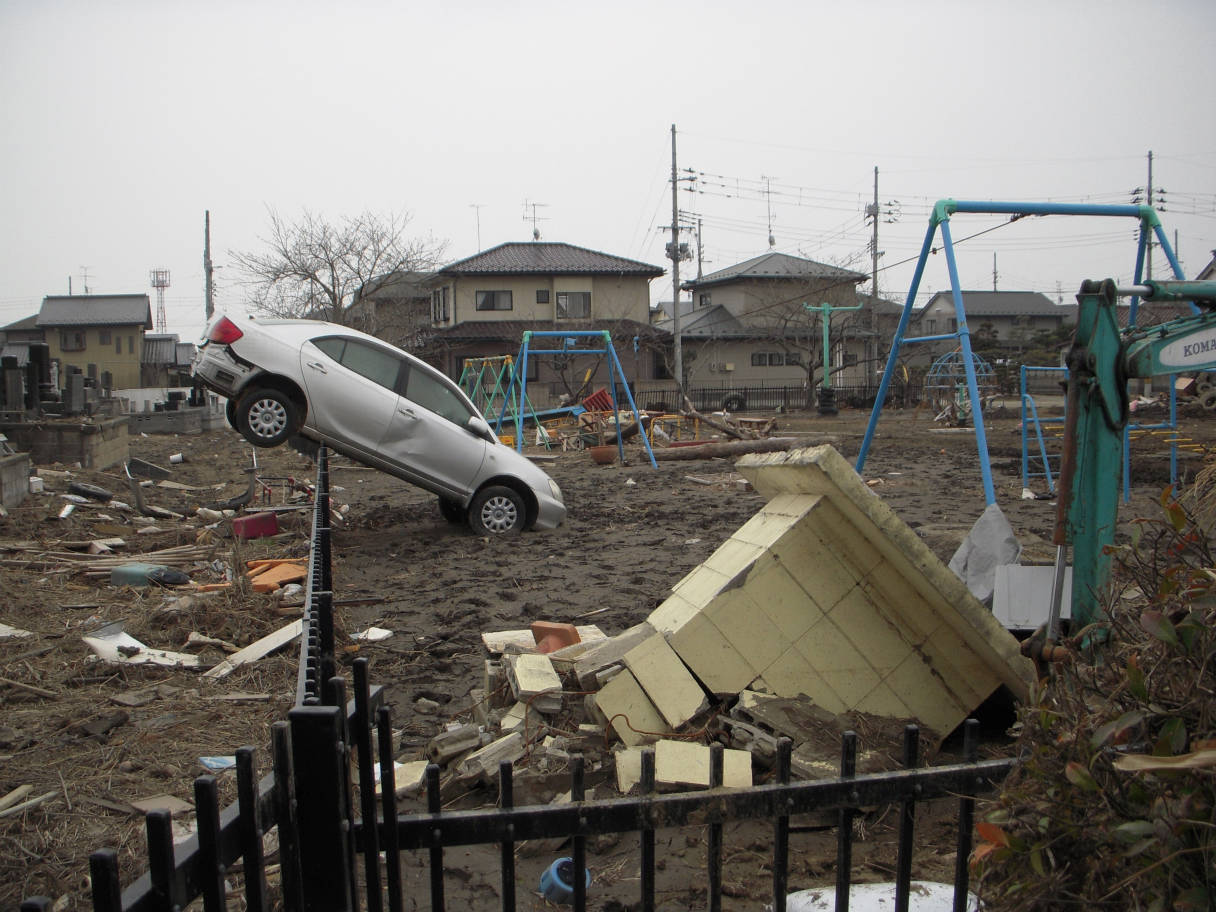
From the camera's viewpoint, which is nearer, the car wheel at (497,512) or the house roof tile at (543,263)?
the car wheel at (497,512)

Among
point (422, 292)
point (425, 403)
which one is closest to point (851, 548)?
point (425, 403)

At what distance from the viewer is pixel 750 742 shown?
141 inches

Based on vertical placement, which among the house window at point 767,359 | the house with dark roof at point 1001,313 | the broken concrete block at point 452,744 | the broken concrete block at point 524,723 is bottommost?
the broken concrete block at point 452,744

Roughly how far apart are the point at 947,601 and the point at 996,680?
1.92 feet

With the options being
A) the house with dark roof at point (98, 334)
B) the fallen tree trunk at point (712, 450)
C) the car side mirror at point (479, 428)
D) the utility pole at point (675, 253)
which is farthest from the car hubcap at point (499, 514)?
the house with dark roof at point (98, 334)

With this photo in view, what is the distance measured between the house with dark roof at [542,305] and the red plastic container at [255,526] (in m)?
31.8

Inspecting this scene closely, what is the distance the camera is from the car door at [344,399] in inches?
378

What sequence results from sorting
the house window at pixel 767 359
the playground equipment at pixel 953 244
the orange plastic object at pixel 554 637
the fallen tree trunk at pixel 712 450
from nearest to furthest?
1. the orange plastic object at pixel 554 637
2. the playground equipment at pixel 953 244
3. the fallen tree trunk at pixel 712 450
4. the house window at pixel 767 359

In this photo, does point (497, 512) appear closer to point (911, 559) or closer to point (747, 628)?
point (747, 628)

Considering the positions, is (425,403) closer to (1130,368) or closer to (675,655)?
(675,655)

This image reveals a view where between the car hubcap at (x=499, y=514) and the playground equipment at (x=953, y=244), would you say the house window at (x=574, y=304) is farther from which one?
the playground equipment at (x=953, y=244)

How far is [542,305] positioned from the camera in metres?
45.1

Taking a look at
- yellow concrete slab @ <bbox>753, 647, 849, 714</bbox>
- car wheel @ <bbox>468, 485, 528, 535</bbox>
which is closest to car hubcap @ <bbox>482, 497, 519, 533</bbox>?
car wheel @ <bbox>468, 485, 528, 535</bbox>

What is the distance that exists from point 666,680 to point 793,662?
548mm
